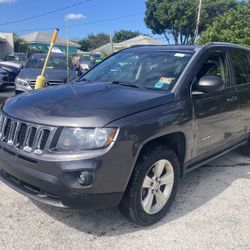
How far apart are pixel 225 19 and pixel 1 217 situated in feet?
53.7

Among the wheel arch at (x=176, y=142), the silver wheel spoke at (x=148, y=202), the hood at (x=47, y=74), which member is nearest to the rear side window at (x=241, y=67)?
the wheel arch at (x=176, y=142)

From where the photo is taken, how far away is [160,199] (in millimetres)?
3619

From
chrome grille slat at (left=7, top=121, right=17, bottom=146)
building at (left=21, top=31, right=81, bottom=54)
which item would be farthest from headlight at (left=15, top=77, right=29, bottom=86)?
building at (left=21, top=31, right=81, bottom=54)

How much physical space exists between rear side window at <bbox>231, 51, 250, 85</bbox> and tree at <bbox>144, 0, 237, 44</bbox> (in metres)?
40.6

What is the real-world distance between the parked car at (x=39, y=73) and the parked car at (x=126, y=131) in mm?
4963

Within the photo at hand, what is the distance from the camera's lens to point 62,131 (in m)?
3.01

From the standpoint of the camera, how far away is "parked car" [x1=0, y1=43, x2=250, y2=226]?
9.80ft

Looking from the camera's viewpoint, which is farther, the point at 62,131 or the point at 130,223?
the point at 130,223

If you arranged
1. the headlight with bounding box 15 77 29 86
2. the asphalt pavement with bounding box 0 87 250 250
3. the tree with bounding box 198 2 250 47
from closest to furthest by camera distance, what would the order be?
the asphalt pavement with bounding box 0 87 250 250 < the headlight with bounding box 15 77 29 86 < the tree with bounding box 198 2 250 47

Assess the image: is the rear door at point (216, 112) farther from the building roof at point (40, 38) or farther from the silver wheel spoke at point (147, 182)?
the building roof at point (40, 38)

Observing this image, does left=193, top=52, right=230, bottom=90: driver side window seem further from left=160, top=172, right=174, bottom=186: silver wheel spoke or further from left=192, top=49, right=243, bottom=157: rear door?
left=160, top=172, right=174, bottom=186: silver wheel spoke

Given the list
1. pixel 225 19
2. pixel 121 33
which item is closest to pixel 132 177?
pixel 225 19

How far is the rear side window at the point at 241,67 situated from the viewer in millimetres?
4904

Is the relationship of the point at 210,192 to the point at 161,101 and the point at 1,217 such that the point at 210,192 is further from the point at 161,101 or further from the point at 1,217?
the point at 1,217
